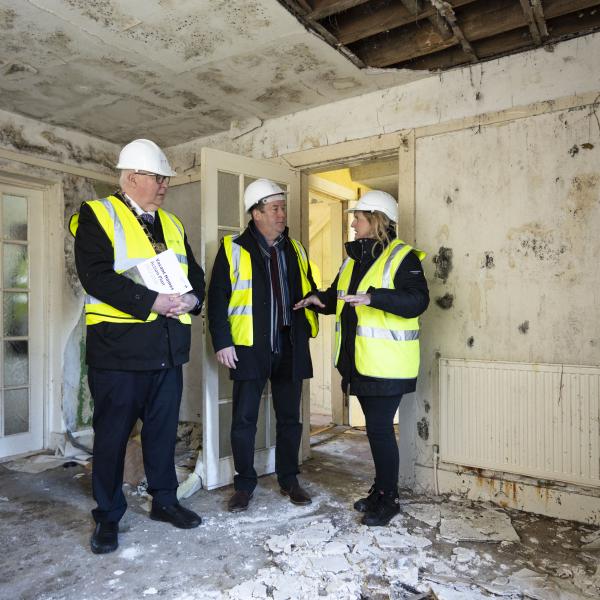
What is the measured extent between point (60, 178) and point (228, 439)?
2.27 metres

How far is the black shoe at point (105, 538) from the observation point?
7.11 ft

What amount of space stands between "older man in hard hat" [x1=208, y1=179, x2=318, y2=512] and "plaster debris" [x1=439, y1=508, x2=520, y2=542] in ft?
2.37

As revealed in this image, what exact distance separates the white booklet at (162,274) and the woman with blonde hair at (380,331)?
71 centimetres

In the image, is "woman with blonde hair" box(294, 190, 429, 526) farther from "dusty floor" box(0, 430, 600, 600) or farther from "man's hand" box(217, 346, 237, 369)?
"man's hand" box(217, 346, 237, 369)

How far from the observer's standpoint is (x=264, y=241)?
2779mm

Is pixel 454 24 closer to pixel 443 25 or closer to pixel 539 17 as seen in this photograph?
pixel 443 25

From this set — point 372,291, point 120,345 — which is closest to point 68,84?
point 120,345

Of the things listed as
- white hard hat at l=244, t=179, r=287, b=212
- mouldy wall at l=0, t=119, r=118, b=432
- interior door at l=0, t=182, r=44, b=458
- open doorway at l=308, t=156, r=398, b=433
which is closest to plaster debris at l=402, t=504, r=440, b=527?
white hard hat at l=244, t=179, r=287, b=212

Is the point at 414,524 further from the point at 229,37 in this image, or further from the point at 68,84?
the point at 68,84

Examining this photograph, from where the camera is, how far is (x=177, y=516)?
243 centimetres

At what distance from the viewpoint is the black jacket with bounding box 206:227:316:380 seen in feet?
8.61

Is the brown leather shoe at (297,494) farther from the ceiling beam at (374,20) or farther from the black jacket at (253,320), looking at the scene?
the ceiling beam at (374,20)

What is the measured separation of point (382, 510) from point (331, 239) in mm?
2845

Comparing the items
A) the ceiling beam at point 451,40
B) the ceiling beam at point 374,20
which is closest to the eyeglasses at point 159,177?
the ceiling beam at point 374,20
